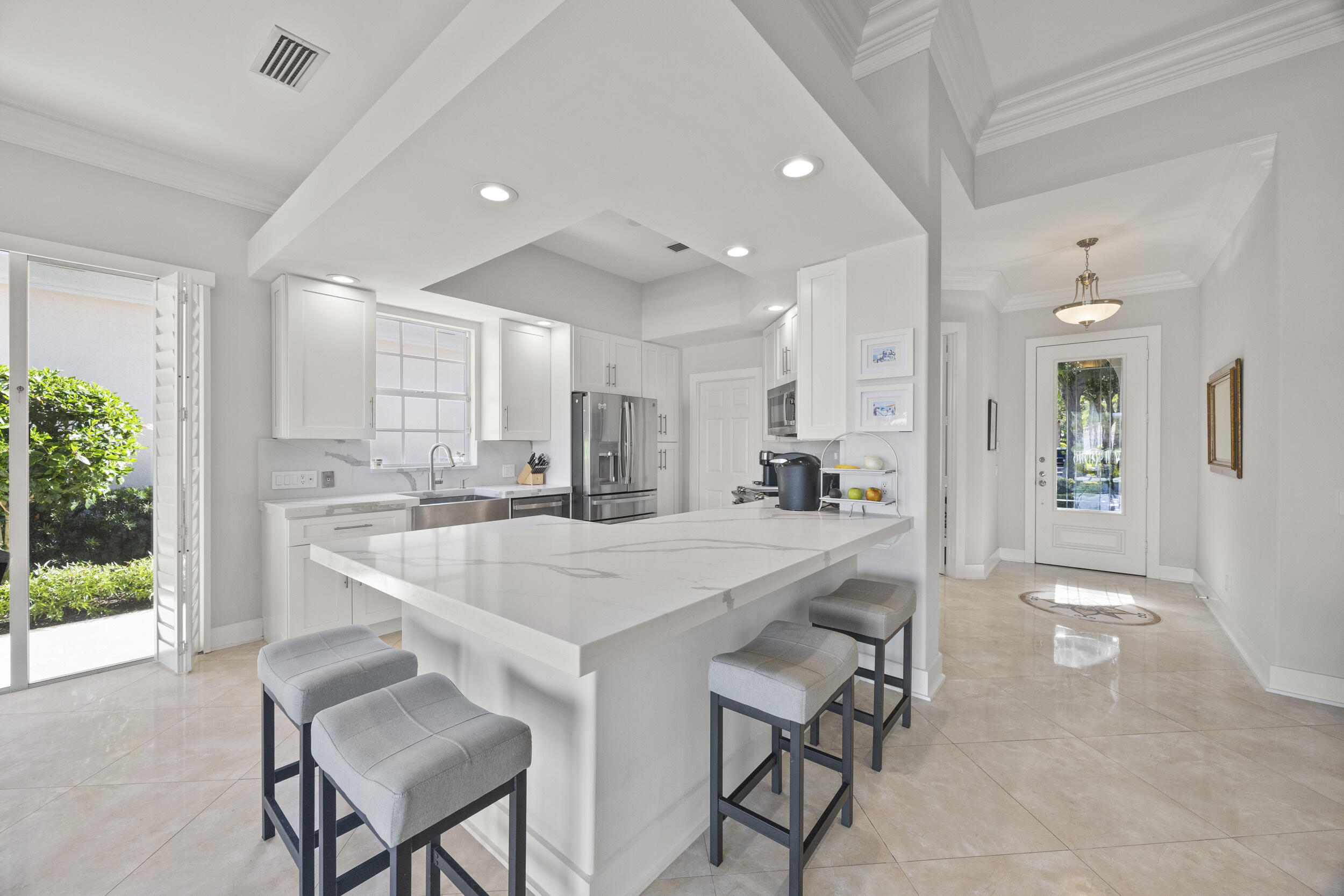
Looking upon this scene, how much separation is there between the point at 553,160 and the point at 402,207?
0.90 metres

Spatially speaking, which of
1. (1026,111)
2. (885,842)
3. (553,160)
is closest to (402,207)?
(553,160)

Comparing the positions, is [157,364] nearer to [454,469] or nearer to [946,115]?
[454,469]

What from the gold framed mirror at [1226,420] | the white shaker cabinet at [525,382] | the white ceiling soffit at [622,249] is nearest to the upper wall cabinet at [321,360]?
the white shaker cabinet at [525,382]

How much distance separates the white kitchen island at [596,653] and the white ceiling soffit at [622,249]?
2.90 metres

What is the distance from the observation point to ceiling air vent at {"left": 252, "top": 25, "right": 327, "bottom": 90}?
7.38 ft

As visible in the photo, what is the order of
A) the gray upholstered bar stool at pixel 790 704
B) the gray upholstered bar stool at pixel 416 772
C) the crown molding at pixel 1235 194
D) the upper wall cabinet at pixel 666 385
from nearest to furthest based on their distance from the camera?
the gray upholstered bar stool at pixel 416 772 → the gray upholstered bar stool at pixel 790 704 → the crown molding at pixel 1235 194 → the upper wall cabinet at pixel 666 385

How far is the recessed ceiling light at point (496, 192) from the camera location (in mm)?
2244

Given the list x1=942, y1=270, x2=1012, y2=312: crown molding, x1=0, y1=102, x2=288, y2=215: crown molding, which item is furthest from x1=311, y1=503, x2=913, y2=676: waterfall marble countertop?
x1=942, y1=270, x2=1012, y2=312: crown molding

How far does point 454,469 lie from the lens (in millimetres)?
4488

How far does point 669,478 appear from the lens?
5695 mm

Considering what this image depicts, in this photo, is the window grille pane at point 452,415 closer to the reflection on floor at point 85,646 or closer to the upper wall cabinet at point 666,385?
the upper wall cabinet at point 666,385

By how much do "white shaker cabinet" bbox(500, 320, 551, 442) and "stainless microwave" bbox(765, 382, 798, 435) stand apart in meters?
1.96

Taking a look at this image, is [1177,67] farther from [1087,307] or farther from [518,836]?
[518,836]

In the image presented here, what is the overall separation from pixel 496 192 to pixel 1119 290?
224 inches
